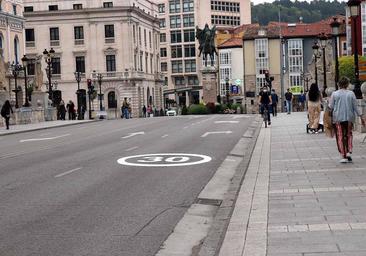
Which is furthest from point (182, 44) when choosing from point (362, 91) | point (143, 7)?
point (362, 91)

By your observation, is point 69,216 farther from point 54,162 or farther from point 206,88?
point 206,88

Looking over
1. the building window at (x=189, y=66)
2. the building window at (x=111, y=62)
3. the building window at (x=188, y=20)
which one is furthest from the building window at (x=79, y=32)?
the building window at (x=188, y=20)

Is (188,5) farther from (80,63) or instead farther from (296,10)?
(80,63)

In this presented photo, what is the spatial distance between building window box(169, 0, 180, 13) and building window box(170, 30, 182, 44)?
456 centimetres

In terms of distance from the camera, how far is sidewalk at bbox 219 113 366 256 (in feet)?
22.9

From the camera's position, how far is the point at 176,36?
147 meters

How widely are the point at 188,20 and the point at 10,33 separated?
2809 inches

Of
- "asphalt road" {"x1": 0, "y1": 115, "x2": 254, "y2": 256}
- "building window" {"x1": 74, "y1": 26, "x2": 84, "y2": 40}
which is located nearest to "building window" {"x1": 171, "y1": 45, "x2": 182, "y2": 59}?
"building window" {"x1": 74, "y1": 26, "x2": 84, "y2": 40}

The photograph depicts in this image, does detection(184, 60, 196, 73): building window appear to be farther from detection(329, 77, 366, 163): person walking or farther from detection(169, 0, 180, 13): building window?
detection(329, 77, 366, 163): person walking

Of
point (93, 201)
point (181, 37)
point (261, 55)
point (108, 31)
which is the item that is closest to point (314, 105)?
point (93, 201)

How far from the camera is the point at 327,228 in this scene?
7.75 m

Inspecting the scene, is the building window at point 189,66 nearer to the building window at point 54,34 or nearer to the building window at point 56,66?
the building window at point 56,66

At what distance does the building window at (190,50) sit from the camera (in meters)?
145

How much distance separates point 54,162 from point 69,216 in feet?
27.2
